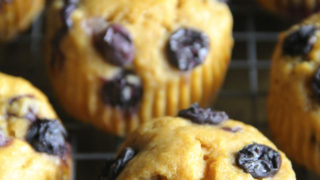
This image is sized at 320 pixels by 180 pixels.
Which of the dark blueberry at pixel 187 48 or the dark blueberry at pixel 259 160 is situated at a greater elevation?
the dark blueberry at pixel 187 48

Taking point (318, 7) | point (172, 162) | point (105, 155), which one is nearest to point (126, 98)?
point (105, 155)

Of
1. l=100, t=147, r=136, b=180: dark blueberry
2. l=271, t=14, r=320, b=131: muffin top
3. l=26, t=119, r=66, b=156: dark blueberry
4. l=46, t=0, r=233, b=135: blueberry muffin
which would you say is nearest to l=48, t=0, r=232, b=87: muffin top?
l=46, t=0, r=233, b=135: blueberry muffin

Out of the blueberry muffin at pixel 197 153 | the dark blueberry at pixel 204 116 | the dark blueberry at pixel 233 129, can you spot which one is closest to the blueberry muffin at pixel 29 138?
the blueberry muffin at pixel 197 153

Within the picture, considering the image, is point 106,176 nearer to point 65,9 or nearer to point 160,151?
point 160,151

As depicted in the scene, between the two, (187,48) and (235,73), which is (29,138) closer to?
(187,48)

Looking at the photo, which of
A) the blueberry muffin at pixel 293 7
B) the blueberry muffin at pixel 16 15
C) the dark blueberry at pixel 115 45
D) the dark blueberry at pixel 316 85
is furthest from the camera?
the blueberry muffin at pixel 293 7

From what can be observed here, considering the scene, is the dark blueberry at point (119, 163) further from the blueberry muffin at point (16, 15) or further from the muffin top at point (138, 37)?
the blueberry muffin at point (16, 15)

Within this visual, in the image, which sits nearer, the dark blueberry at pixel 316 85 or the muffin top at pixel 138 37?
the dark blueberry at pixel 316 85

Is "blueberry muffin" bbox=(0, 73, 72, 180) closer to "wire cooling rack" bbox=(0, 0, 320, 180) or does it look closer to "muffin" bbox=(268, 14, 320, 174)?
"wire cooling rack" bbox=(0, 0, 320, 180)
